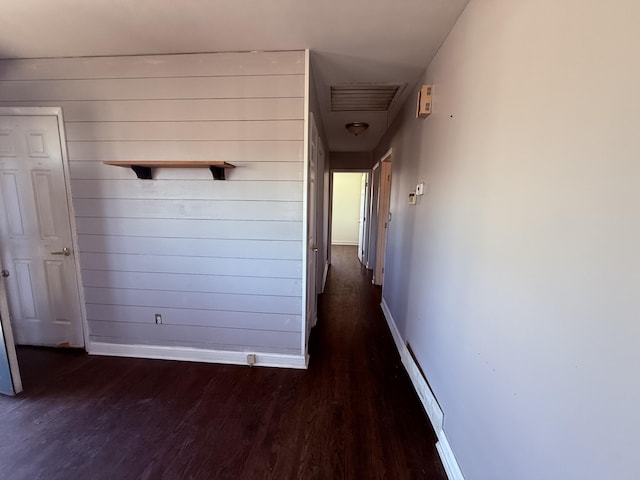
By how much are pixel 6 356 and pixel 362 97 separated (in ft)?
11.8

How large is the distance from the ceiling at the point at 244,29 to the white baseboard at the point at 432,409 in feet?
7.52

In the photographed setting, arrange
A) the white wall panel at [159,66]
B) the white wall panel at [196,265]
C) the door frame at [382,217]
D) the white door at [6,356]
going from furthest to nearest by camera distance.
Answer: the door frame at [382,217], the white wall panel at [196,265], the white wall panel at [159,66], the white door at [6,356]

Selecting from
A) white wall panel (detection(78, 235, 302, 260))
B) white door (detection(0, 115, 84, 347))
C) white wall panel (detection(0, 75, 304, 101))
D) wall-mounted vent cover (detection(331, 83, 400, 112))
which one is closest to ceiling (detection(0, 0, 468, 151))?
white wall panel (detection(0, 75, 304, 101))

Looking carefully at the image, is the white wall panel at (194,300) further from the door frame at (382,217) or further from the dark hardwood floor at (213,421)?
the door frame at (382,217)

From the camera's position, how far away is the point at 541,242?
874 mm

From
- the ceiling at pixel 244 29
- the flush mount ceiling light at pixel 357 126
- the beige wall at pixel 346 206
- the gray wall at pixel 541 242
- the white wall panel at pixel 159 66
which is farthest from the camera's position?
the beige wall at pixel 346 206

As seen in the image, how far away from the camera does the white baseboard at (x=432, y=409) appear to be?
1.42 metres

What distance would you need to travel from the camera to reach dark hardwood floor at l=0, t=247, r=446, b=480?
1453 mm

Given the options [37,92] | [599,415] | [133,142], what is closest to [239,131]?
[133,142]

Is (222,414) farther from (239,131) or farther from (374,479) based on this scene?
(239,131)

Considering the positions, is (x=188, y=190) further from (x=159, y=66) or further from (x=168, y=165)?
(x=159, y=66)

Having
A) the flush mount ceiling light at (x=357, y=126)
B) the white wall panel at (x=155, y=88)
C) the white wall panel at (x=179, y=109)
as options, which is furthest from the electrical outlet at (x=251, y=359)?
the flush mount ceiling light at (x=357, y=126)

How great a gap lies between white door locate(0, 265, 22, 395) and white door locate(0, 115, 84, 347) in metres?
0.53

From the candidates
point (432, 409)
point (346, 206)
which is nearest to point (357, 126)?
point (432, 409)
